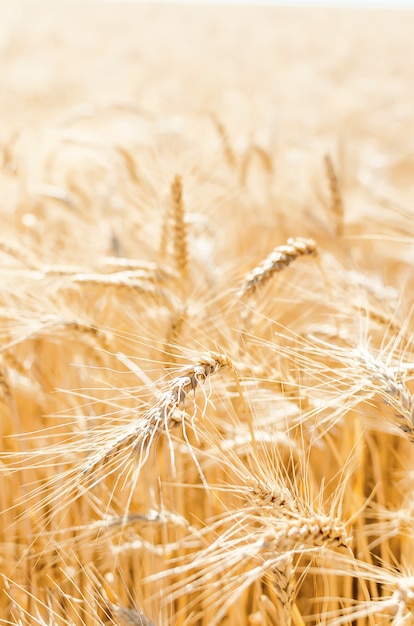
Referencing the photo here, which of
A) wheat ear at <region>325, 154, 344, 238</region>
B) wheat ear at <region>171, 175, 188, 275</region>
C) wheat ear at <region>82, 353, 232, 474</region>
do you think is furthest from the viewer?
wheat ear at <region>325, 154, 344, 238</region>

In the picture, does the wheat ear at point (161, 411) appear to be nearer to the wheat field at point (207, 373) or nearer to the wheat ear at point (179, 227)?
the wheat field at point (207, 373)

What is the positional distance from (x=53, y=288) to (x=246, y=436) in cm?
34

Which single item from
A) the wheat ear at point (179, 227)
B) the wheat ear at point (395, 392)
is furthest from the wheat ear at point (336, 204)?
the wheat ear at point (395, 392)

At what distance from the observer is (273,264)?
0.73 meters

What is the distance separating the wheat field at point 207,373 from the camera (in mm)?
581

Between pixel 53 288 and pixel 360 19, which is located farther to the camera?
pixel 360 19

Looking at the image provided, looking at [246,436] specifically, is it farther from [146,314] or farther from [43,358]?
[43,358]

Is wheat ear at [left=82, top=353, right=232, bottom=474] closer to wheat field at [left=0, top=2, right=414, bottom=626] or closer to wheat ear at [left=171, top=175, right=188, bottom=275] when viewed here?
wheat field at [left=0, top=2, right=414, bottom=626]

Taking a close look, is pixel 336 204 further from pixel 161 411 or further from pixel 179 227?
pixel 161 411

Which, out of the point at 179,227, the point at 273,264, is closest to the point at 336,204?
the point at 179,227

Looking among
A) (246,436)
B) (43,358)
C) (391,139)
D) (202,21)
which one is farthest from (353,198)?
(202,21)

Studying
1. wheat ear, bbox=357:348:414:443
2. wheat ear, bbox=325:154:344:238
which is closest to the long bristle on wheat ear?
wheat ear, bbox=357:348:414:443

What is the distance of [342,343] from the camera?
90 centimetres

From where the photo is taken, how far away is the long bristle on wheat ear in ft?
2.38
